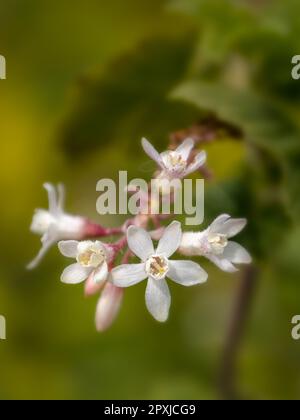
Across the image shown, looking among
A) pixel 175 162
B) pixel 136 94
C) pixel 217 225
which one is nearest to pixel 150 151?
pixel 175 162

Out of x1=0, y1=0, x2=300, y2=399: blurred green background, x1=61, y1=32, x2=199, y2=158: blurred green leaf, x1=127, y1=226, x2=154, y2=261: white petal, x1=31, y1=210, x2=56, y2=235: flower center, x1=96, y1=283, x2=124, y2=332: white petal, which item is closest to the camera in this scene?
x1=127, y1=226, x2=154, y2=261: white petal

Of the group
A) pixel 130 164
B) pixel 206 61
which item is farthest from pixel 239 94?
pixel 130 164

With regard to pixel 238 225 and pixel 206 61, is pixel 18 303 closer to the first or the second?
pixel 206 61

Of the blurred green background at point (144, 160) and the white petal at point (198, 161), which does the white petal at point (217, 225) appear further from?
the blurred green background at point (144, 160)

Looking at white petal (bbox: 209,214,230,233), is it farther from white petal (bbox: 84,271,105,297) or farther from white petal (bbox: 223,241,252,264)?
white petal (bbox: 84,271,105,297)

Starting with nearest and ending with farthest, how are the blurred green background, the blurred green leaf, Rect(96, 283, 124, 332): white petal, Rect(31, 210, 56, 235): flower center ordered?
Rect(96, 283, 124, 332): white petal
Rect(31, 210, 56, 235): flower center
the blurred green background
the blurred green leaf

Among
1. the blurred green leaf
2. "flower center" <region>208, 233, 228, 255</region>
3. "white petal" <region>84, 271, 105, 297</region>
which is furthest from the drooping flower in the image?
the blurred green leaf

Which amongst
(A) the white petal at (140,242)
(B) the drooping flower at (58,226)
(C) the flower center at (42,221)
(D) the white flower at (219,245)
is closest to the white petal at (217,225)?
(D) the white flower at (219,245)
